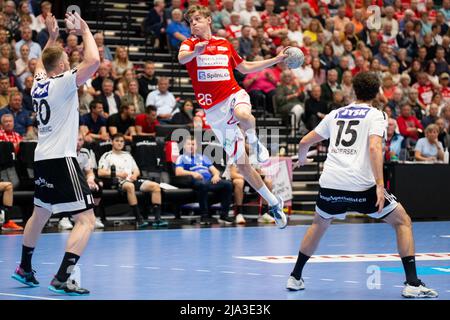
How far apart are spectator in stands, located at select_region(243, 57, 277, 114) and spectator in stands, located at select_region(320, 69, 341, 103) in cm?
124

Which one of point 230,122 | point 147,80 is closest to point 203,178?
point 147,80

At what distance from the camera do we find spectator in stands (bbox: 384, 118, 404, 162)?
20688 millimetres

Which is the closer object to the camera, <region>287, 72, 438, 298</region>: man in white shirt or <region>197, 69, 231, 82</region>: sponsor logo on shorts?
<region>287, 72, 438, 298</region>: man in white shirt

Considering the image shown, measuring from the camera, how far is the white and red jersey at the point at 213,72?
39.5ft

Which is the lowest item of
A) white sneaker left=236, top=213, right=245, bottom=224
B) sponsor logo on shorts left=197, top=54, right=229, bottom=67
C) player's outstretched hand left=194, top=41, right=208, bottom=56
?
white sneaker left=236, top=213, right=245, bottom=224

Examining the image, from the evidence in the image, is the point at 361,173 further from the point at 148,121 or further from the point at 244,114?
the point at 148,121

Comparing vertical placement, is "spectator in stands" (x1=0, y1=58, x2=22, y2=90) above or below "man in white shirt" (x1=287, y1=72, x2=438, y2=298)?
above

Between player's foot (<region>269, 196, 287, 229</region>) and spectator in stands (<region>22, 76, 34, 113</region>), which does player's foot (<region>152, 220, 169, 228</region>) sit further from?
player's foot (<region>269, 196, 287, 229</region>)

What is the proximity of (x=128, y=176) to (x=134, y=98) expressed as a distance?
104 inches

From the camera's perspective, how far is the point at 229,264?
12.1m

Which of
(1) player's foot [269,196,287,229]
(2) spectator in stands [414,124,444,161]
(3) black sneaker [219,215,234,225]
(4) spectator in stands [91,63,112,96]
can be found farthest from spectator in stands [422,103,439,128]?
(1) player's foot [269,196,287,229]

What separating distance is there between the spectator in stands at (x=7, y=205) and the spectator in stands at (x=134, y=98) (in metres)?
3.91
